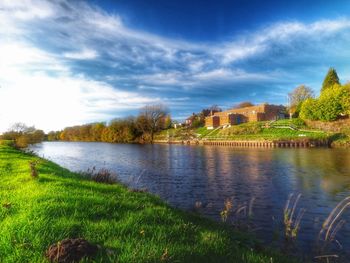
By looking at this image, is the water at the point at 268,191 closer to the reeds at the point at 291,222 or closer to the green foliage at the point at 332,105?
the reeds at the point at 291,222

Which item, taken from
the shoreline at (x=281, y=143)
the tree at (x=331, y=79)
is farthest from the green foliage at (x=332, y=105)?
the tree at (x=331, y=79)

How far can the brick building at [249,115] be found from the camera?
382ft

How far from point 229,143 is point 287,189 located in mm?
64463

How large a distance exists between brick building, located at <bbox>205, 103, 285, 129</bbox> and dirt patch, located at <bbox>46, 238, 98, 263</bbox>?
116m

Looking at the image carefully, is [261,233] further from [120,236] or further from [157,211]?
[120,236]

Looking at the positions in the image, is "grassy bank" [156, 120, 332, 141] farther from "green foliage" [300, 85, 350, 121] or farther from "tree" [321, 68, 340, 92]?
"tree" [321, 68, 340, 92]

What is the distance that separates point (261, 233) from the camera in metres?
12.1

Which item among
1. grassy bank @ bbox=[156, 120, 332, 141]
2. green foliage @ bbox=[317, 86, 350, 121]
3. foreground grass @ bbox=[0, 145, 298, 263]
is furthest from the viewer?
green foliage @ bbox=[317, 86, 350, 121]

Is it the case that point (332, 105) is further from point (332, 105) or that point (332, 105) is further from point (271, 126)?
point (271, 126)

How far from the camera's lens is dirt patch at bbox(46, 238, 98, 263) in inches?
181

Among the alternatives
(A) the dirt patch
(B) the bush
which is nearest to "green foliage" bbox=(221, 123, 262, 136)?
(B) the bush

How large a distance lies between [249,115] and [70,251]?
399 feet

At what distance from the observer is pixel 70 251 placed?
15.5 feet

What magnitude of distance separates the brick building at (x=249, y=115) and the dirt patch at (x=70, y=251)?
116 metres
